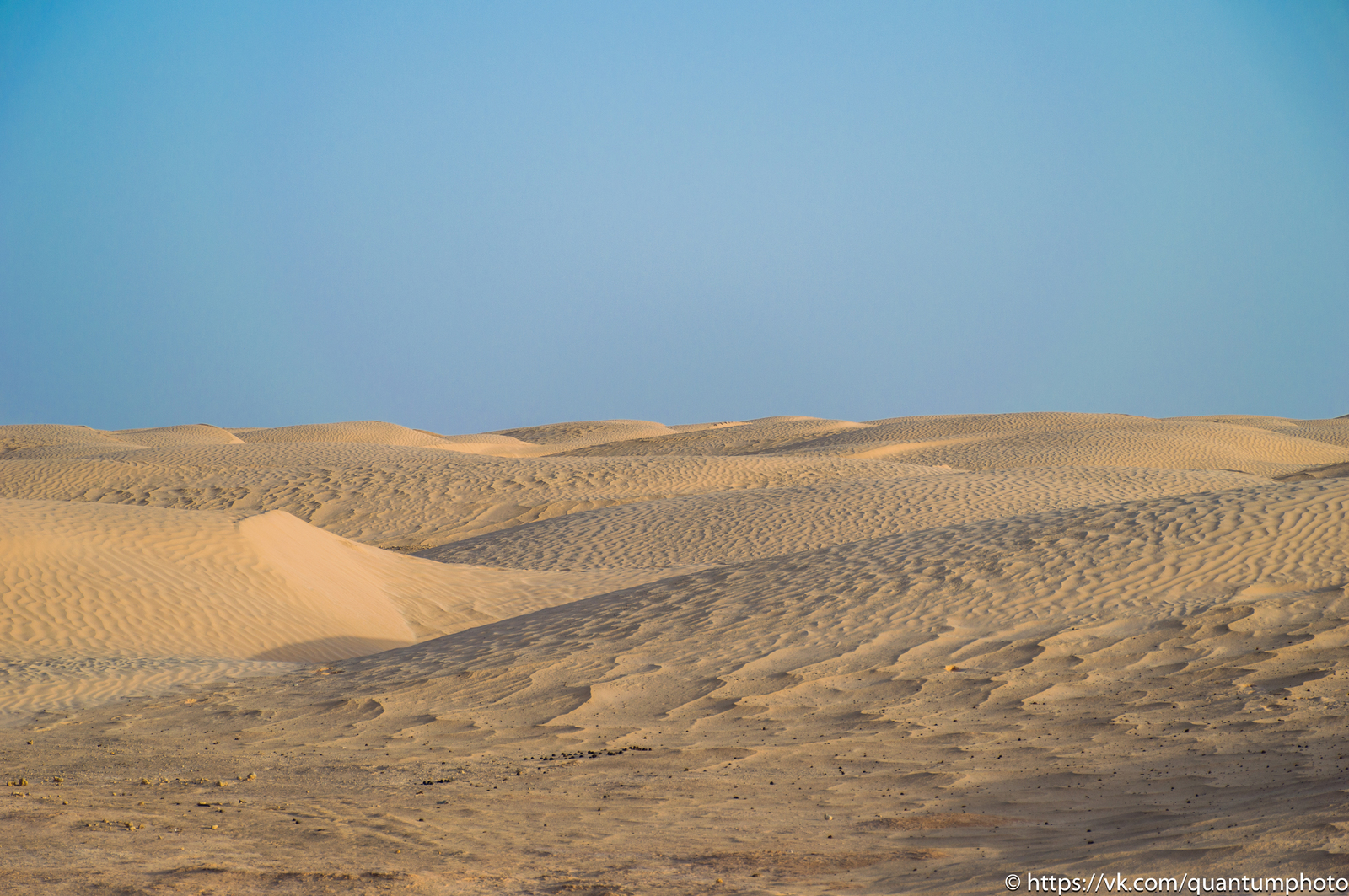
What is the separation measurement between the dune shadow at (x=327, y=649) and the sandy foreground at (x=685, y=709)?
0.04 m

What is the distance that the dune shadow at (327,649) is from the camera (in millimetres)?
9758

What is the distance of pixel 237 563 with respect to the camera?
11.3m

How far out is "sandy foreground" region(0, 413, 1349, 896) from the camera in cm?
350

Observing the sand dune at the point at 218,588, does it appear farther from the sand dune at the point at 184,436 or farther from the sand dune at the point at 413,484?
the sand dune at the point at 184,436

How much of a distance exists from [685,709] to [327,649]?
17.8 feet

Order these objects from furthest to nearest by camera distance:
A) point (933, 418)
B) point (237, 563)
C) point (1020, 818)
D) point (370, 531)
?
point (933, 418), point (370, 531), point (237, 563), point (1020, 818)

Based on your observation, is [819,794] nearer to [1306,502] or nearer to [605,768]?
[605,768]

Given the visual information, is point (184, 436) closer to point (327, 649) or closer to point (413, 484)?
point (413, 484)

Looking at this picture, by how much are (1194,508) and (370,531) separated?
48.0ft

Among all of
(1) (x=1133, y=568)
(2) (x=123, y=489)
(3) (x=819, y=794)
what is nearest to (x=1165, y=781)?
(3) (x=819, y=794)

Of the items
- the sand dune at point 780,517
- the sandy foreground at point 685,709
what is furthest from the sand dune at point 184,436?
the sandy foreground at point 685,709

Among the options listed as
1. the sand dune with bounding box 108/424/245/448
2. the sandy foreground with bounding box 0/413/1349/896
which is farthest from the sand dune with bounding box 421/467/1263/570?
the sand dune with bounding box 108/424/245/448

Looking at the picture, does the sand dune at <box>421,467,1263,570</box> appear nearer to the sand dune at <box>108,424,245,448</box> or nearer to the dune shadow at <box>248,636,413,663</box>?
the dune shadow at <box>248,636,413,663</box>

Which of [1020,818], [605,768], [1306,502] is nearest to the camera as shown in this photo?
[1020,818]
